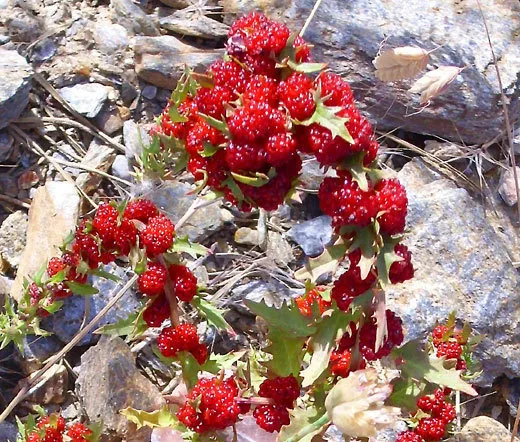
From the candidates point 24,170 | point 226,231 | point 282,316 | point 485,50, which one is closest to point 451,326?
point 282,316

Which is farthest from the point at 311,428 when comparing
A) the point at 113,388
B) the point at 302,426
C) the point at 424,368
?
the point at 113,388

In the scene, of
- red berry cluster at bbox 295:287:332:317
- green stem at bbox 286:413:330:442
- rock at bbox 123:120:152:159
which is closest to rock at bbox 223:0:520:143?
rock at bbox 123:120:152:159

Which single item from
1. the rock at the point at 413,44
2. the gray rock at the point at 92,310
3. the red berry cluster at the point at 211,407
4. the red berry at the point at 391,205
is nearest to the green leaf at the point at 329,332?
the red berry cluster at the point at 211,407

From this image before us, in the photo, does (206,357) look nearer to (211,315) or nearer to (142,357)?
(211,315)

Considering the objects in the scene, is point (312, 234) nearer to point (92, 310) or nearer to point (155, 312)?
point (92, 310)

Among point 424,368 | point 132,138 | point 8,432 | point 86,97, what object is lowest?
point 8,432

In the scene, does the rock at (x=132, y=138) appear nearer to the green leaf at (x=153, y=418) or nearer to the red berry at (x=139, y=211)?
the red berry at (x=139, y=211)
